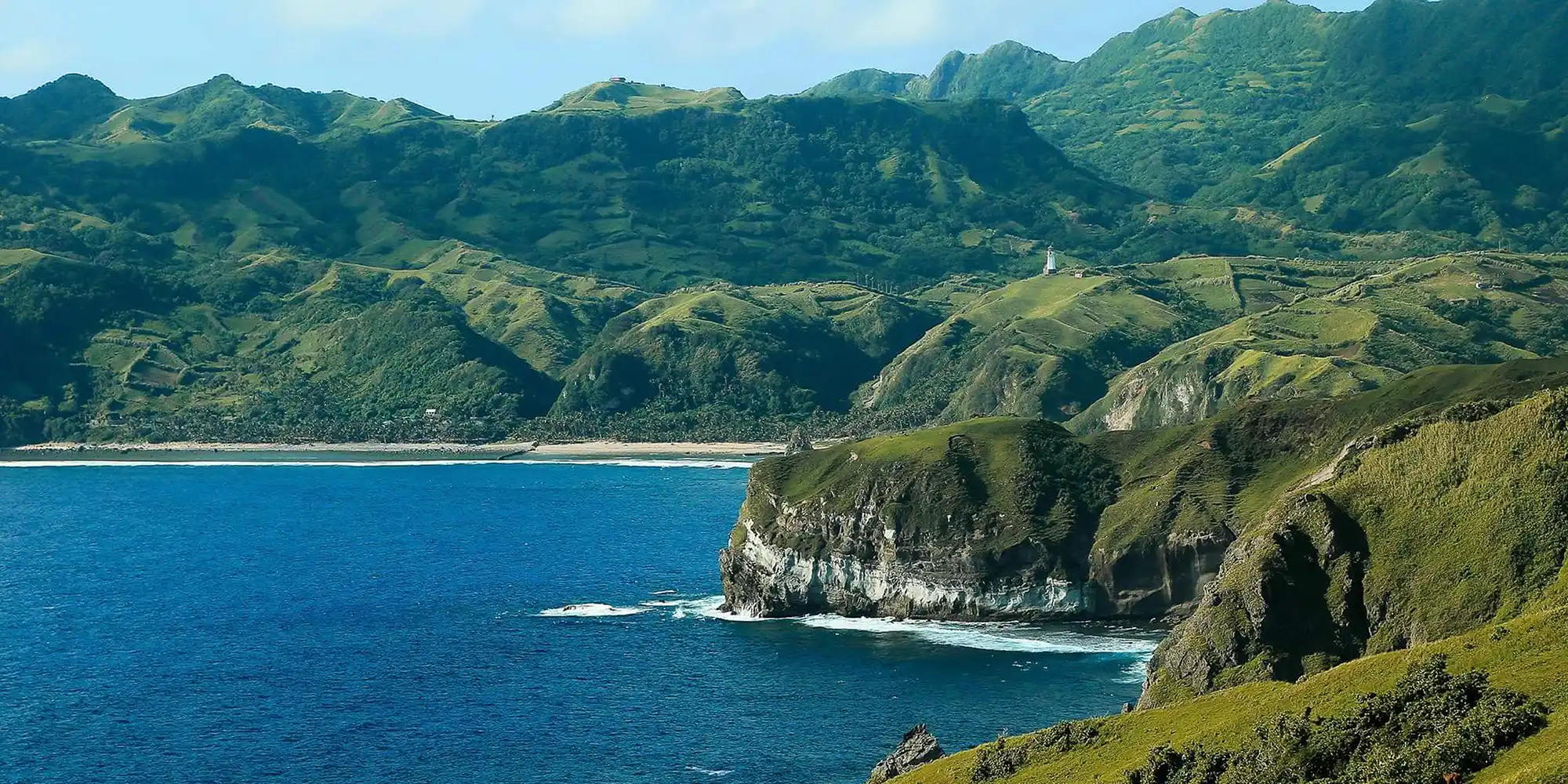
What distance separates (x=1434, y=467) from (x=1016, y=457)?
58508 millimetres

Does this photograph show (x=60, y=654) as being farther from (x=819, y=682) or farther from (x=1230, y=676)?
(x=1230, y=676)

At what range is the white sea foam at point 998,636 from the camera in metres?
156

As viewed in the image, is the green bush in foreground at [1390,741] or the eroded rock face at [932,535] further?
the eroded rock face at [932,535]

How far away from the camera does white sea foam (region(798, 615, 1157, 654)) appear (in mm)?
155750

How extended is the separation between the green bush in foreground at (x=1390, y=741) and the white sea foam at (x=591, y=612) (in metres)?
109

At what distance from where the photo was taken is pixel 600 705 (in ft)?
460

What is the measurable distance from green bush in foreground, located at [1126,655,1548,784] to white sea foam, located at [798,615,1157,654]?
74931 millimetres

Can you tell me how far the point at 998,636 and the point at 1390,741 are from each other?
9301 centimetres

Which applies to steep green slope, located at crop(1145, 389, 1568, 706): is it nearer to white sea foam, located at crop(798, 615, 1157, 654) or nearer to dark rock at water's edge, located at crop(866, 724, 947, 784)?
dark rock at water's edge, located at crop(866, 724, 947, 784)

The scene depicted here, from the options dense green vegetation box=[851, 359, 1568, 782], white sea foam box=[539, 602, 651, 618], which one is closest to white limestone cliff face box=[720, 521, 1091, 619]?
dense green vegetation box=[851, 359, 1568, 782]

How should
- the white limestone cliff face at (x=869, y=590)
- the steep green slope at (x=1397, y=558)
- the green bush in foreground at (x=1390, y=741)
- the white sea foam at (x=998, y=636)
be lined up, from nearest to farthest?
the green bush in foreground at (x=1390, y=741), the steep green slope at (x=1397, y=558), the white sea foam at (x=998, y=636), the white limestone cliff face at (x=869, y=590)

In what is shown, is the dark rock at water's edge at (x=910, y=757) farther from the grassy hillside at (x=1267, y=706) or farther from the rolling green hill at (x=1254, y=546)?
the rolling green hill at (x=1254, y=546)

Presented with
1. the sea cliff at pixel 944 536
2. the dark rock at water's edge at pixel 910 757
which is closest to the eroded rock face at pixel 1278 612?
the dark rock at water's edge at pixel 910 757

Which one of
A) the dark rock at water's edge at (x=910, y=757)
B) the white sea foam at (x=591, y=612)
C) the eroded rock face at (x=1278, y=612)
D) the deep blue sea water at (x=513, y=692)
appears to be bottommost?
the deep blue sea water at (x=513, y=692)
